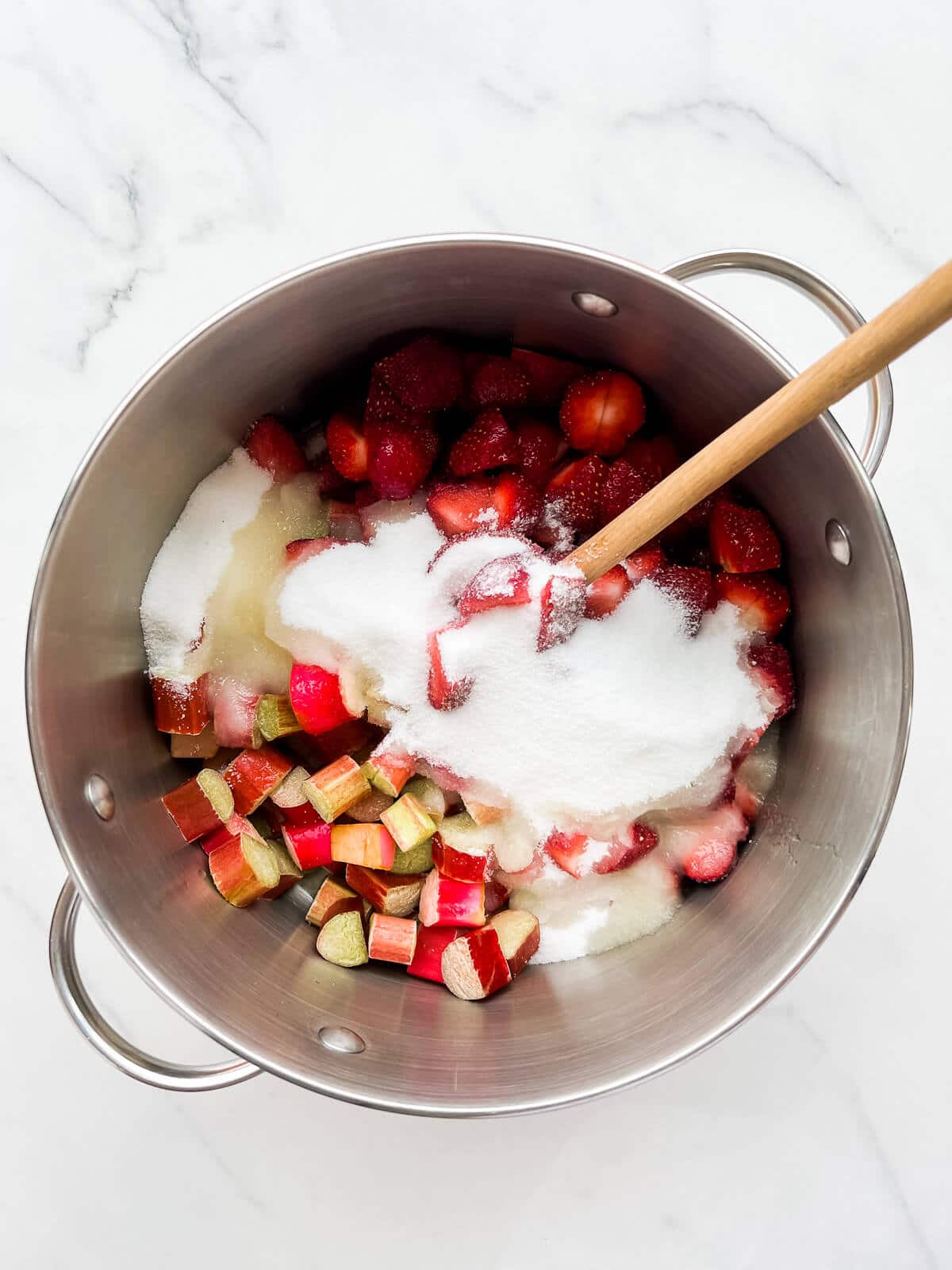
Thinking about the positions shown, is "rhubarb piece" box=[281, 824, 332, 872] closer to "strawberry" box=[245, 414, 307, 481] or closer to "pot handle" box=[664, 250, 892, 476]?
"strawberry" box=[245, 414, 307, 481]

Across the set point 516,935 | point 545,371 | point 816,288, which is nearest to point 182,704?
point 516,935

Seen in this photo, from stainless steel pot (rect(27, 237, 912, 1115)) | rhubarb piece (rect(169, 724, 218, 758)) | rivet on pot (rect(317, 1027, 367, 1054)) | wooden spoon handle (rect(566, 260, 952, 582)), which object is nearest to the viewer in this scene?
wooden spoon handle (rect(566, 260, 952, 582))

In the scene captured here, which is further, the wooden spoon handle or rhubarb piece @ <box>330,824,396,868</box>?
rhubarb piece @ <box>330,824,396,868</box>

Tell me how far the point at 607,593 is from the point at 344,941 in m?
0.53

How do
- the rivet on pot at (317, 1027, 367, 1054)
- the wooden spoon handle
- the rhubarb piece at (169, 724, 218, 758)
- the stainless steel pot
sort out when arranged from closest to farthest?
the wooden spoon handle
the stainless steel pot
the rivet on pot at (317, 1027, 367, 1054)
the rhubarb piece at (169, 724, 218, 758)

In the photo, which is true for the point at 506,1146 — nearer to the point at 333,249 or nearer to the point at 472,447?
the point at 472,447

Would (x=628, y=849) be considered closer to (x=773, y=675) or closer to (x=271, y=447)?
(x=773, y=675)

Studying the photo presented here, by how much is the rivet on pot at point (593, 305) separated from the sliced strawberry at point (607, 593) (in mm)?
278

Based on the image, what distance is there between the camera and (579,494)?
114 centimetres

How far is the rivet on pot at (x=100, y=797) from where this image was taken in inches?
42.1

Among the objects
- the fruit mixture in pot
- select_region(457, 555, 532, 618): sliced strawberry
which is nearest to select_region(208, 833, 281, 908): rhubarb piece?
the fruit mixture in pot

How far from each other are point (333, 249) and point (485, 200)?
21 centimetres

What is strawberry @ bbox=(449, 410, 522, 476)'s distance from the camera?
1142 millimetres

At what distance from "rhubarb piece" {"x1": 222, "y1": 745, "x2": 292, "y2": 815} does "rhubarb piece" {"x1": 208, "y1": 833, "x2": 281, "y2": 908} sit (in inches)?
1.6
